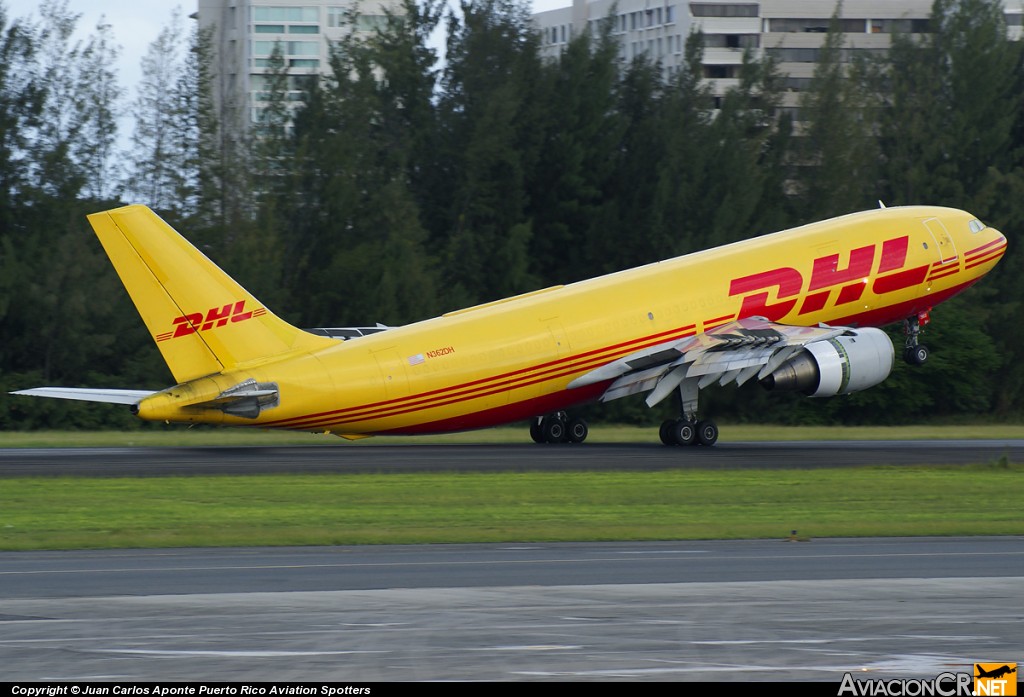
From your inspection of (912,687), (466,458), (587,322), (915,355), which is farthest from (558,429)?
(912,687)

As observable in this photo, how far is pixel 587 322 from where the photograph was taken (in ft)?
145

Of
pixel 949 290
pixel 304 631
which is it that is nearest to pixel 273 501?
pixel 304 631

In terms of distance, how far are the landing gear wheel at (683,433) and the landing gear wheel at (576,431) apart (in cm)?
396

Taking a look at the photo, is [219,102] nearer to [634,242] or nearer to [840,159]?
[634,242]

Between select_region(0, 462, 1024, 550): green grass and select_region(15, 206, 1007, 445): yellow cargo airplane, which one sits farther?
select_region(15, 206, 1007, 445): yellow cargo airplane


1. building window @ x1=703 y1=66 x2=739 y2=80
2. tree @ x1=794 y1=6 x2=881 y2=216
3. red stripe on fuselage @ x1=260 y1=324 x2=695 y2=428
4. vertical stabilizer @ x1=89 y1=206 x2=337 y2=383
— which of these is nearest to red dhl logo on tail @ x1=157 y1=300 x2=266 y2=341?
vertical stabilizer @ x1=89 y1=206 x2=337 y2=383

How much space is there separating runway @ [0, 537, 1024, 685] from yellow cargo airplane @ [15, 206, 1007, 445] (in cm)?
1574

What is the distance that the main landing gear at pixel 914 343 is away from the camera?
160 feet

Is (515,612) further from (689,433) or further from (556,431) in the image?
(556,431)

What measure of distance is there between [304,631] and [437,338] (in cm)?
2643

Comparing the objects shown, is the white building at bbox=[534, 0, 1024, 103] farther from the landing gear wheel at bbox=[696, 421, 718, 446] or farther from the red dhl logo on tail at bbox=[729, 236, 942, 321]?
the landing gear wheel at bbox=[696, 421, 718, 446]

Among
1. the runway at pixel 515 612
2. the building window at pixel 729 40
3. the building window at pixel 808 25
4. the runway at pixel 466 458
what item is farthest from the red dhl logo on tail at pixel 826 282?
the building window at pixel 808 25

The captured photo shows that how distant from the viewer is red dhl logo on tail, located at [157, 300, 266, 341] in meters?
38.0

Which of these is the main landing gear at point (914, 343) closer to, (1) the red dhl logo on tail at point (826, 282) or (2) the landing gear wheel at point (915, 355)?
(2) the landing gear wheel at point (915, 355)
